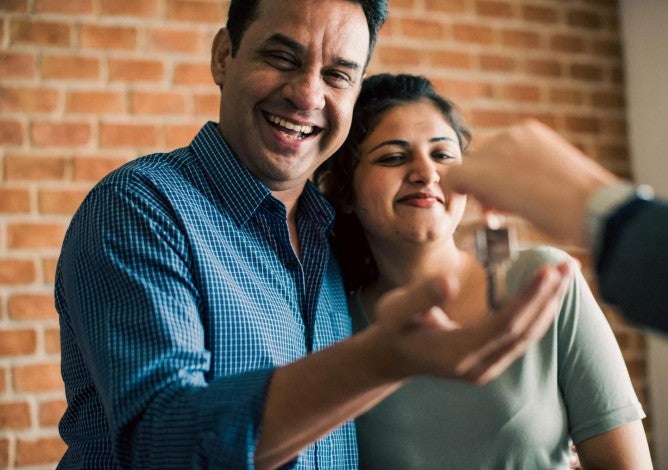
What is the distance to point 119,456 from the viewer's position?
109 cm

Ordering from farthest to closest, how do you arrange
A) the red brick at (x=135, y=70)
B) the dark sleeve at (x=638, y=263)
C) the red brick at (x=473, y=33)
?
the red brick at (x=473, y=33)
the red brick at (x=135, y=70)
the dark sleeve at (x=638, y=263)

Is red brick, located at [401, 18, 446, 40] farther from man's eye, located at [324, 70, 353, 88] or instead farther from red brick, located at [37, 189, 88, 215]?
man's eye, located at [324, 70, 353, 88]

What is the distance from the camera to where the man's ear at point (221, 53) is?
1626 millimetres

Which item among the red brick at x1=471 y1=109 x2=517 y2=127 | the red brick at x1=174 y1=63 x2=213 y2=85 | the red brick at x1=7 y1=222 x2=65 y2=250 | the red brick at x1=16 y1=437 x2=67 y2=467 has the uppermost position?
the red brick at x1=174 y1=63 x2=213 y2=85

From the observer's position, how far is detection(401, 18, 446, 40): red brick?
9.25ft

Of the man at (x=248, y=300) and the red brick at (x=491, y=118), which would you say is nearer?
the man at (x=248, y=300)

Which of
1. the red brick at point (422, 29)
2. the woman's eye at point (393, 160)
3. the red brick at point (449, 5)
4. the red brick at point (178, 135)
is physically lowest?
the woman's eye at point (393, 160)

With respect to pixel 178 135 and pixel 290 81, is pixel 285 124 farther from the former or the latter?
pixel 178 135

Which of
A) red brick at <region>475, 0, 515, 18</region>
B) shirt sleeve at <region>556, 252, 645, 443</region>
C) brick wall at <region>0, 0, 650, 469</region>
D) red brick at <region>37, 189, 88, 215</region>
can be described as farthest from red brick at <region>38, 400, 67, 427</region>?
red brick at <region>475, 0, 515, 18</region>

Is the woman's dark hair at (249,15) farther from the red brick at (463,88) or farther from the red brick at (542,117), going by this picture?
the red brick at (542,117)

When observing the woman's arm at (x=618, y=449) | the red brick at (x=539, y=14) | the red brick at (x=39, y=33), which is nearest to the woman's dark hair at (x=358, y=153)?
the woman's arm at (x=618, y=449)

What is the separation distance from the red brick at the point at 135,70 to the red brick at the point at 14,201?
0.42 meters

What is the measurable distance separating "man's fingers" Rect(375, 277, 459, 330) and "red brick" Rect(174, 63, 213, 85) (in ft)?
5.88

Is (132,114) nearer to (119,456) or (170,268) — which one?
(170,268)
